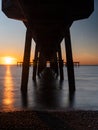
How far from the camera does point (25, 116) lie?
30.0ft

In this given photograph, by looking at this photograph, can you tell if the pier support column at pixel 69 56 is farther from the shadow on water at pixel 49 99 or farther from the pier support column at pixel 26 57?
the pier support column at pixel 26 57

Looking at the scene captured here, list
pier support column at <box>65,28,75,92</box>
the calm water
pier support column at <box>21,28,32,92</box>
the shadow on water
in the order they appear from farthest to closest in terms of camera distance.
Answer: pier support column at <box>21,28,32,92</box>, pier support column at <box>65,28,75,92</box>, the shadow on water, the calm water

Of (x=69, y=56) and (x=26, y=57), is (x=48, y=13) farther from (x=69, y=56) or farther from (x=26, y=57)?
(x=26, y=57)

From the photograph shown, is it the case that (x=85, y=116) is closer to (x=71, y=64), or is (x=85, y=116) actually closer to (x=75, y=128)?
(x=75, y=128)

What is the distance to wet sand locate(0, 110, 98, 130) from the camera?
7809mm

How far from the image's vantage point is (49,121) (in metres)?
8.61

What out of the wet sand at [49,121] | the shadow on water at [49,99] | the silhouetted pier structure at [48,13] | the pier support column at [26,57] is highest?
the silhouetted pier structure at [48,13]

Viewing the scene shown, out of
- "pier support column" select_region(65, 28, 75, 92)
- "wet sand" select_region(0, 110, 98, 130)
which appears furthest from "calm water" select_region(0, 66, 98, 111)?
"wet sand" select_region(0, 110, 98, 130)

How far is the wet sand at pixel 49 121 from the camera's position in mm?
7809

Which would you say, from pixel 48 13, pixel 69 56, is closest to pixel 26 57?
pixel 69 56

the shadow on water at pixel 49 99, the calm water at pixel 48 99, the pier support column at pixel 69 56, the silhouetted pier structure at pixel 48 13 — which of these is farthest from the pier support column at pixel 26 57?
the pier support column at pixel 69 56

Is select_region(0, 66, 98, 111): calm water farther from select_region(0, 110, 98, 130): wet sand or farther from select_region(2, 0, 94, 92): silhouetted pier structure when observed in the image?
select_region(0, 110, 98, 130): wet sand

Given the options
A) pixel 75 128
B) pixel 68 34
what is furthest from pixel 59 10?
pixel 75 128

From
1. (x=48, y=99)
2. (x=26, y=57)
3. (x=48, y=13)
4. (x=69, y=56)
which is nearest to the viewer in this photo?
(x=48, y=99)
